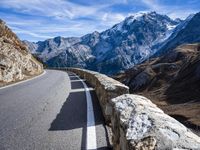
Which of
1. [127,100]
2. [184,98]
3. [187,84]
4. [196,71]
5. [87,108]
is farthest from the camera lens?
[196,71]

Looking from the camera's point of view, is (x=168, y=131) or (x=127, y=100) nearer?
(x=168, y=131)

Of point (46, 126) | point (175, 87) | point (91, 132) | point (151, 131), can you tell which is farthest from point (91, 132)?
point (175, 87)

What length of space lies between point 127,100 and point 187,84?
47620mm

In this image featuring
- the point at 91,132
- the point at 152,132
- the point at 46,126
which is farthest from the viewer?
the point at 46,126

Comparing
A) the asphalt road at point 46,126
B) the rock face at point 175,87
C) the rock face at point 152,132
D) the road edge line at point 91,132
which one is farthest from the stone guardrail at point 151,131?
the rock face at point 175,87

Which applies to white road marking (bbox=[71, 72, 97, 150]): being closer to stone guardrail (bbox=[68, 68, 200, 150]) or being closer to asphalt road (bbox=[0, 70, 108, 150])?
asphalt road (bbox=[0, 70, 108, 150])

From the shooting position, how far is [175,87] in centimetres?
5369

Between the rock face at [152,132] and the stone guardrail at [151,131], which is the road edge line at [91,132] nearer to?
the stone guardrail at [151,131]

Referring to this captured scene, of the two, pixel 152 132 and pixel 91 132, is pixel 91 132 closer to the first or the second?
pixel 91 132

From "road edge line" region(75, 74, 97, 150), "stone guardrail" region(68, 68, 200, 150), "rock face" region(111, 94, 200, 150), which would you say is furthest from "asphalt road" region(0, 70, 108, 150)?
"rock face" region(111, 94, 200, 150)

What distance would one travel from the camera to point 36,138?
25.3ft

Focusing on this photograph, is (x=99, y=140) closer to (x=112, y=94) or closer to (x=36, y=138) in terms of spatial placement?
(x=36, y=138)

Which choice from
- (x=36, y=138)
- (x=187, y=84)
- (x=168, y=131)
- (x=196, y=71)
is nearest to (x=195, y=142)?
(x=168, y=131)

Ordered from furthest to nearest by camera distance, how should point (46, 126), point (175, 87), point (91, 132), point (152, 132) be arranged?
point (175, 87)
point (46, 126)
point (91, 132)
point (152, 132)
